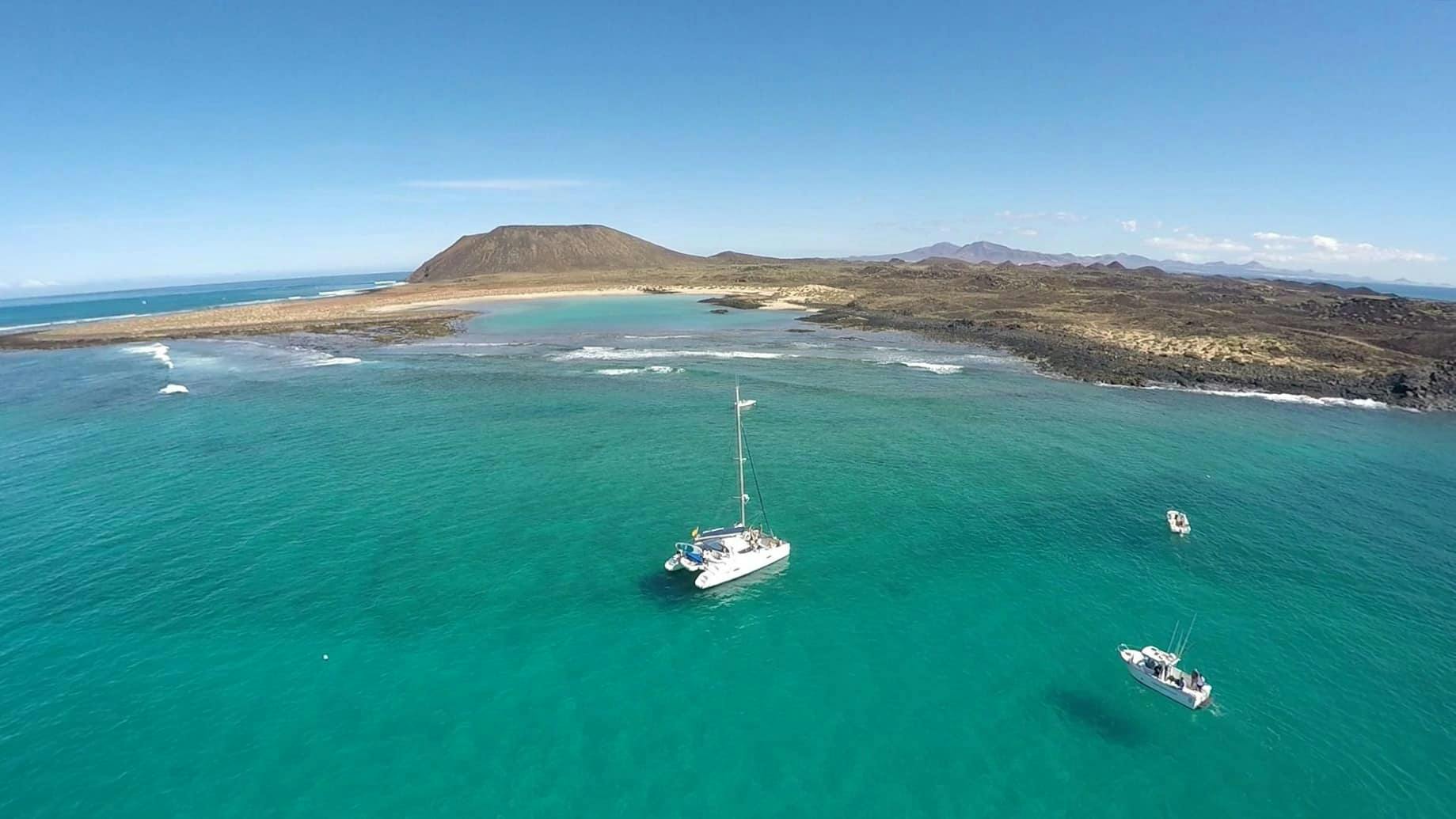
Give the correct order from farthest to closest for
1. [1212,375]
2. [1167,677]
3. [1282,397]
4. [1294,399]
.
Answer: [1212,375] → [1282,397] → [1294,399] → [1167,677]

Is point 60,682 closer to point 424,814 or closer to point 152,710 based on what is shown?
point 152,710

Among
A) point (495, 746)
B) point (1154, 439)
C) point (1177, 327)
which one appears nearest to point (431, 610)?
point (495, 746)

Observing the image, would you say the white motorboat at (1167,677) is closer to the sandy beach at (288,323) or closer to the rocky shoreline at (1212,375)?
the rocky shoreline at (1212,375)

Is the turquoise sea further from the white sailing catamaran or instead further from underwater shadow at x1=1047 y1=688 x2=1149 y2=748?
the white sailing catamaran

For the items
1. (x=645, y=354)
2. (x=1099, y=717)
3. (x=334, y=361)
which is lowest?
(x=1099, y=717)

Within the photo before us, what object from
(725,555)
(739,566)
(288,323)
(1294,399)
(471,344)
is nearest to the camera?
(725,555)

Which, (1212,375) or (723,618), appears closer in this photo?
(723,618)

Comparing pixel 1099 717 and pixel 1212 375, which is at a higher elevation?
pixel 1212 375

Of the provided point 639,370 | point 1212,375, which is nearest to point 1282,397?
point 1212,375

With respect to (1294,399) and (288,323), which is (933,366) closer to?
(1294,399)
